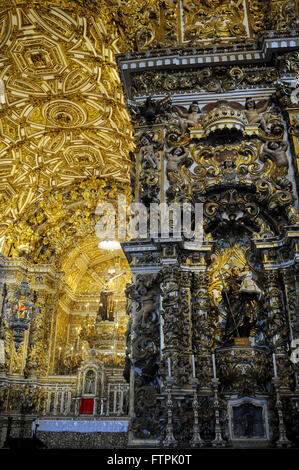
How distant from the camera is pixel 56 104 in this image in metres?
14.3

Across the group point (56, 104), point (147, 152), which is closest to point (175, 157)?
point (147, 152)

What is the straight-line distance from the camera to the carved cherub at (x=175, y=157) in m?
8.02

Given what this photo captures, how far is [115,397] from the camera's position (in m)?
17.0

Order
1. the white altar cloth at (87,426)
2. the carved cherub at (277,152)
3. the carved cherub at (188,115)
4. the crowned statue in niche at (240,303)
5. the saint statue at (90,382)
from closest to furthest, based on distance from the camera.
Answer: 1. the crowned statue in niche at (240,303)
2. the carved cherub at (277,152)
3. the carved cherub at (188,115)
4. the white altar cloth at (87,426)
5. the saint statue at (90,382)

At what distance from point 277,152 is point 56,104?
893 cm

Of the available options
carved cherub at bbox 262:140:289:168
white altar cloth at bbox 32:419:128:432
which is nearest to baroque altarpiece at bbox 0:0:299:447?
carved cherub at bbox 262:140:289:168

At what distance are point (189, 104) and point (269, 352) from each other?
4869 millimetres

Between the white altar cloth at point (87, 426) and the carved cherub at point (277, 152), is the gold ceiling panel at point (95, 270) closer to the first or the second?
the white altar cloth at point (87, 426)

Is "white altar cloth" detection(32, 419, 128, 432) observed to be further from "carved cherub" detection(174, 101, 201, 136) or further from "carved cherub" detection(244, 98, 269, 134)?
"carved cherub" detection(244, 98, 269, 134)

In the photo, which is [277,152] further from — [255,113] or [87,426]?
[87,426]

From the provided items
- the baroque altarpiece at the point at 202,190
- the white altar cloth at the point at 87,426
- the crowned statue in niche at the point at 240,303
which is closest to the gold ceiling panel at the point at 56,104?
the baroque altarpiece at the point at 202,190

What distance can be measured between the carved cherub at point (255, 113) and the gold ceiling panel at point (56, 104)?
514 centimetres

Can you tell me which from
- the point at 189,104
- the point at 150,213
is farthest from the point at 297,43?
the point at 150,213

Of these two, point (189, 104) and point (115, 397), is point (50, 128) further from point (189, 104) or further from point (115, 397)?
point (115, 397)
